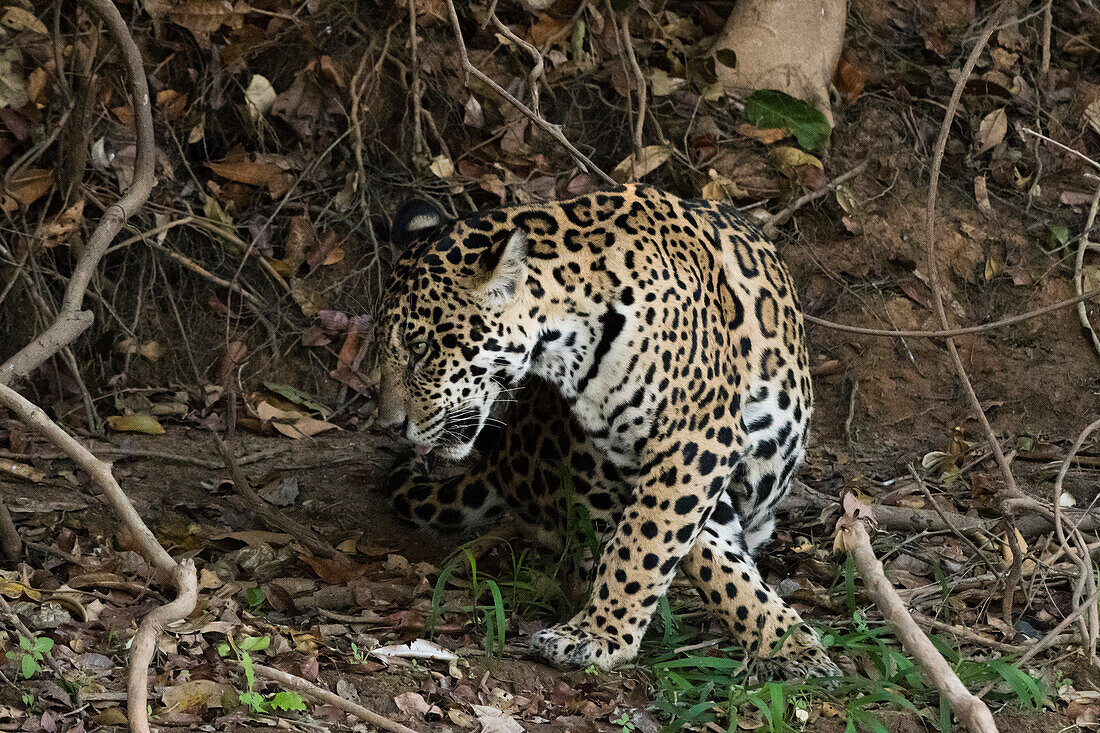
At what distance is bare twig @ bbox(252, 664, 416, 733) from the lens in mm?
3762

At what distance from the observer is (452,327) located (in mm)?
4562

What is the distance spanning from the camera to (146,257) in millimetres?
6879

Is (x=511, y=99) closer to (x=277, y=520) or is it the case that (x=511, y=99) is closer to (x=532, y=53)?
(x=532, y=53)

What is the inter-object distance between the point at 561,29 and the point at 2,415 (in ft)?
13.3

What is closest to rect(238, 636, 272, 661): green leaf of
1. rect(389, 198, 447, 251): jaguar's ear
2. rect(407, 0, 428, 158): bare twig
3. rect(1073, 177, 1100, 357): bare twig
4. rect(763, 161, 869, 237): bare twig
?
rect(389, 198, 447, 251): jaguar's ear

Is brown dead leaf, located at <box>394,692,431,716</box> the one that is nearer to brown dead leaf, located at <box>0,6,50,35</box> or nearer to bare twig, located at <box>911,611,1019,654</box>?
bare twig, located at <box>911,611,1019,654</box>

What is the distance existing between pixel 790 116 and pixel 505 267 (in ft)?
12.1

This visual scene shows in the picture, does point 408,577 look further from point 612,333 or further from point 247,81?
point 247,81

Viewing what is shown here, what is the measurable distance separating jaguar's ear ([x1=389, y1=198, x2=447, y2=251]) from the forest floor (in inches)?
61.4

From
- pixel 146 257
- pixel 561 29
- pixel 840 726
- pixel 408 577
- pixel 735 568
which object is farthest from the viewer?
pixel 561 29

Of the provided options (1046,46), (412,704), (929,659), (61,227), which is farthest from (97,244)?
(1046,46)

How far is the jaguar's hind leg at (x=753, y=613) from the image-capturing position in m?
4.70

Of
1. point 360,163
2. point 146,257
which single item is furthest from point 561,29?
point 146,257

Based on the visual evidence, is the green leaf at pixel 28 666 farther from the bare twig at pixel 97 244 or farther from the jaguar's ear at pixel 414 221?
the jaguar's ear at pixel 414 221
